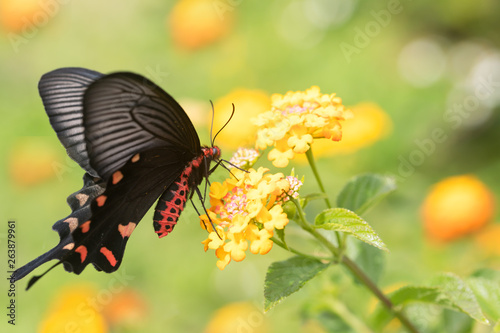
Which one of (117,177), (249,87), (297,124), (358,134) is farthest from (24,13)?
(297,124)

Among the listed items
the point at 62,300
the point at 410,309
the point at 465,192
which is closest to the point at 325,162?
the point at 465,192

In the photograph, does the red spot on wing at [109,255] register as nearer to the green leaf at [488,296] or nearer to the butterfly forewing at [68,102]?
the butterfly forewing at [68,102]

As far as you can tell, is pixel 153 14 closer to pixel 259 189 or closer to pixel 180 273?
pixel 180 273

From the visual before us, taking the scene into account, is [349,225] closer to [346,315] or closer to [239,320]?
[346,315]

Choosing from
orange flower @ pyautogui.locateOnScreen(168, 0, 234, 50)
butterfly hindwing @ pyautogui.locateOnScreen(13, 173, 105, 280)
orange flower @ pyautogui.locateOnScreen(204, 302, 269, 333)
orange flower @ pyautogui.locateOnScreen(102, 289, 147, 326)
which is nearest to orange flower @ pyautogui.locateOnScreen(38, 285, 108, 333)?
orange flower @ pyautogui.locateOnScreen(102, 289, 147, 326)

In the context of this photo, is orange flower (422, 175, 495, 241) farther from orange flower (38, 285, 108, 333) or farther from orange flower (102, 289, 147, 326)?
orange flower (38, 285, 108, 333)

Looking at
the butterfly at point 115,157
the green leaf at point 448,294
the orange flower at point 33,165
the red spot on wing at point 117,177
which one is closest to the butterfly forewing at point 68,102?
the butterfly at point 115,157

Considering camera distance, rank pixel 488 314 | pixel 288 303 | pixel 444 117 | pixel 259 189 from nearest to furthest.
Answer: pixel 259 189 < pixel 488 314 < pixel 288 303 < pixel 444 117
